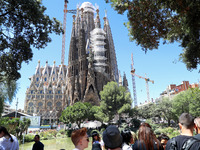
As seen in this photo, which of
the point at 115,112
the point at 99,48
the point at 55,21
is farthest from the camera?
the point at 99,48

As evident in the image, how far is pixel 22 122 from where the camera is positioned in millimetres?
18703

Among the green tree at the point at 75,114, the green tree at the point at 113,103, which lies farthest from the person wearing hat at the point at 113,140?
the green tree at the point at 113,103

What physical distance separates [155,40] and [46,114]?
5764 cm

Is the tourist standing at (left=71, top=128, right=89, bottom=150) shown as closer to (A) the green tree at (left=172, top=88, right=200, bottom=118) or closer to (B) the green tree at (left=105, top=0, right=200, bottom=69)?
(B) the green tree at (left=105, top=0, right=200, bottom=69)

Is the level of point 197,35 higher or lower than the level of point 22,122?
higher

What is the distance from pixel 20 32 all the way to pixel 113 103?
23179 millimetres

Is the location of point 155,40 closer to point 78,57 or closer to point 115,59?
point 78,57

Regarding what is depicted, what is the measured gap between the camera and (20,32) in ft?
26.4

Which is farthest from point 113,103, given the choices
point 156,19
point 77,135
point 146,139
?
point 77,135

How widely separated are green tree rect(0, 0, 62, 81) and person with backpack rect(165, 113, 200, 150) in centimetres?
762

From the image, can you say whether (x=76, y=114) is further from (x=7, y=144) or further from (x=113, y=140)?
(x=113, y=140)

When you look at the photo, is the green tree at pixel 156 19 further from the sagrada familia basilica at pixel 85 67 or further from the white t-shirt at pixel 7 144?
the sagrada familia basilica at pixel 85 67

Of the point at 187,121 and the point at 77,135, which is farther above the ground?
the point at 187,121

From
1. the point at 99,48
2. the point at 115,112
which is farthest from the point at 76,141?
the point at 99,48
